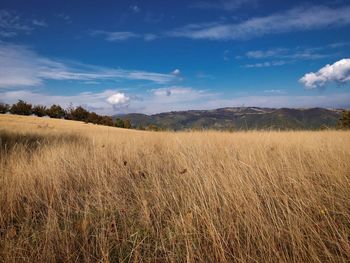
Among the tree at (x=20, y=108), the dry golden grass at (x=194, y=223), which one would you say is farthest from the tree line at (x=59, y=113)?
the dry golden grass at (x=194, y=223)

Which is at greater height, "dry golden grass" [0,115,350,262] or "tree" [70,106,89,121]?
"tree" [70,106,89,121]

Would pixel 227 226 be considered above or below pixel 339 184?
below

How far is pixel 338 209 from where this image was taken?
244 centimetres

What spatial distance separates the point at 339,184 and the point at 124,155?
4230 mm

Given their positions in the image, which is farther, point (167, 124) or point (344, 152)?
point (167, 124)

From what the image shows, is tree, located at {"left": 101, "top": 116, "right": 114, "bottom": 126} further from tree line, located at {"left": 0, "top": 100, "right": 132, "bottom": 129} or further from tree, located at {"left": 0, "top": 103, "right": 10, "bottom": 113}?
tree, located at {"left": 0, "top": 103, "right": 10, "bottom": 113}

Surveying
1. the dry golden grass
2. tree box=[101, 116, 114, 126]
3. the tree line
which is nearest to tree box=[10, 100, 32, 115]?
the tree line

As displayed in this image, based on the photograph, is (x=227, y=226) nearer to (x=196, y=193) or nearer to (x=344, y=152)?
(x=196, y=193)

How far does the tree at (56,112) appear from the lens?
4900cm

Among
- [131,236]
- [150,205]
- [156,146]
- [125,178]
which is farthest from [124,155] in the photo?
[131,236]

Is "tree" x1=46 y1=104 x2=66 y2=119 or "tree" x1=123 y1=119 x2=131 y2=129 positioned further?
"tree" x1=123 y1=119 x2=131 y2=129

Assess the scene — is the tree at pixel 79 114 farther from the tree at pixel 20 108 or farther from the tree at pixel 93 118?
the tree at pixel 20 108

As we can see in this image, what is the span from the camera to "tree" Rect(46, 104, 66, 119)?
49.0 meters

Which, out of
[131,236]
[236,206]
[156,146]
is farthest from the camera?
[156,146]
